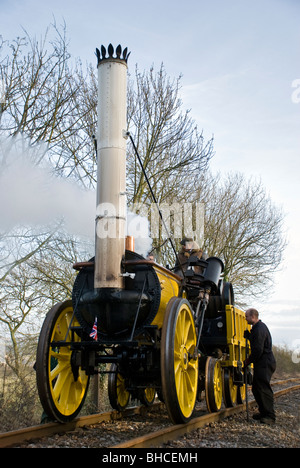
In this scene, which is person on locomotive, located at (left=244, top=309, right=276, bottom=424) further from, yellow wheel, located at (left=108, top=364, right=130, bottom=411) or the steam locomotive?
yellow wheel, located at (left=108, top=364, right=130, bottom=411)

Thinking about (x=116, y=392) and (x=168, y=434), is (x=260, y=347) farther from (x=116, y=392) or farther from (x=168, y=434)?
(x=168, y=434)

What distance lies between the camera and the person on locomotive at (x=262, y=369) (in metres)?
7.21

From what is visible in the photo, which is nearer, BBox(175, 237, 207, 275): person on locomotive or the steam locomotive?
the steam locomotive

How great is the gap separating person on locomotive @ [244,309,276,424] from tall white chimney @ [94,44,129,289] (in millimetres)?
2560

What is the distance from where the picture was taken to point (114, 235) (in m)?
6.02

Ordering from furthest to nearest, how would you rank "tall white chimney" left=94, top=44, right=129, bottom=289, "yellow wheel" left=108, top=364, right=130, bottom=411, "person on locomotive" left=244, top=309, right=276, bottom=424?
"yellow wheel" left=108, top=364, right=130, bottom=411 → "person on locomotive" left=244, top=309, right=276, bottom=424 → "tall white chimney" left=94, top=44, right=129, bottom=289

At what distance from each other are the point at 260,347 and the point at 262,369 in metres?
0.32

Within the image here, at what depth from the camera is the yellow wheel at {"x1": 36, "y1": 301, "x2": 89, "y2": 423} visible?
5.89 metres

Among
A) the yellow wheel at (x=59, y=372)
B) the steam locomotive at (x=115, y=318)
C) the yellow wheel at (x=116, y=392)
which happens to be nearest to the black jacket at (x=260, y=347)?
the steam locomotive at (x=115, y=318)

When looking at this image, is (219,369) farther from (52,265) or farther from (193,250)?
(52,265)

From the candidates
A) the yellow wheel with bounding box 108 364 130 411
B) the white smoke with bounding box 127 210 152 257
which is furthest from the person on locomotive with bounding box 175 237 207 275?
the yellow wheel with bounding box 108 364 130 411

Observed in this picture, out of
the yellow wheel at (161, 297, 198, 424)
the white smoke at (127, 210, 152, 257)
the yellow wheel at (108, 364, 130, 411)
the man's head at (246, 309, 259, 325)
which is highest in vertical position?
the white smoke at (127, 210, 152, 257)

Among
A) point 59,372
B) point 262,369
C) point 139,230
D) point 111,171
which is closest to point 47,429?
point 59,372
